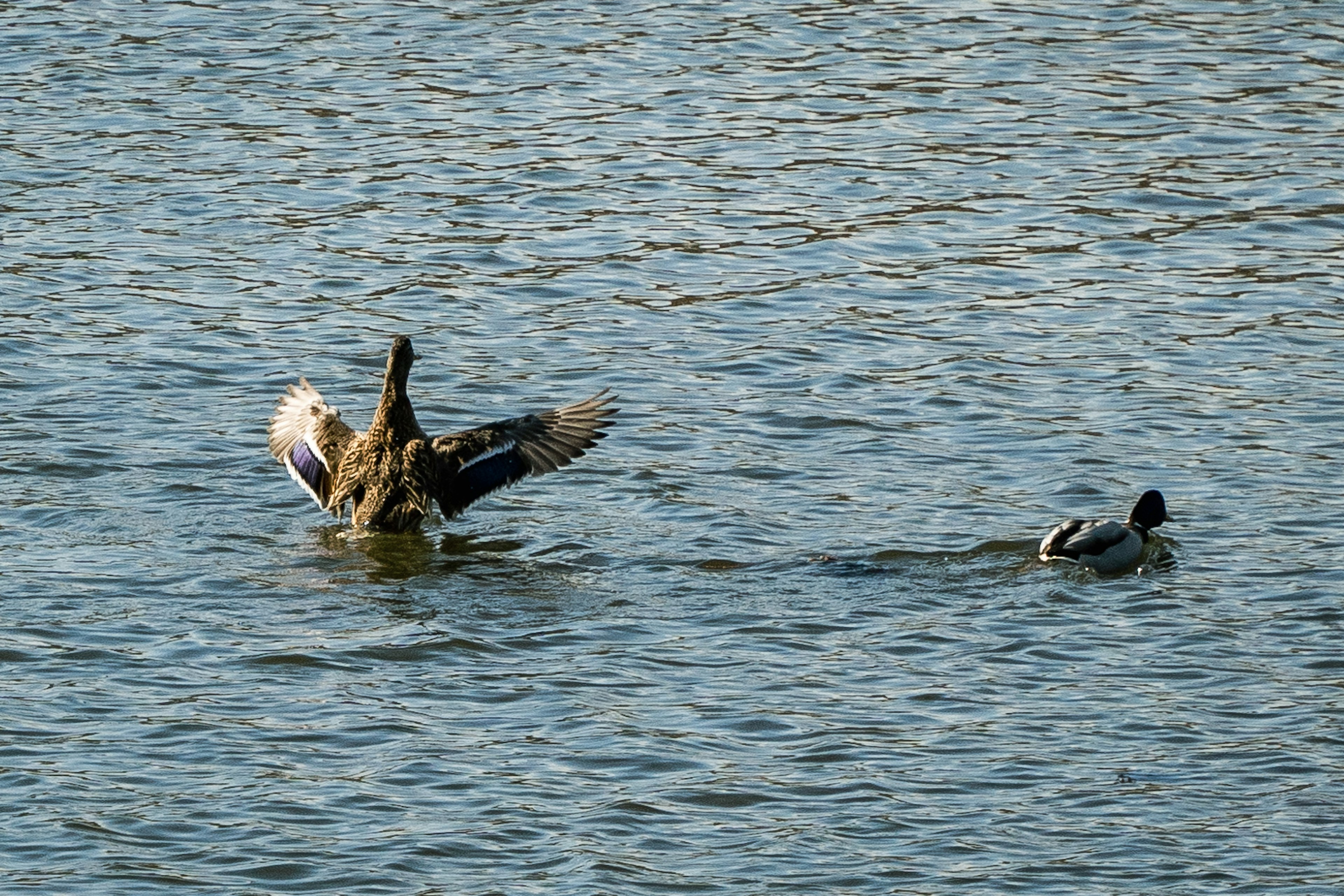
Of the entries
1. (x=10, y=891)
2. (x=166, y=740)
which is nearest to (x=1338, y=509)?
(x=166, y=740)

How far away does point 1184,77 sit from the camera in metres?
19.2

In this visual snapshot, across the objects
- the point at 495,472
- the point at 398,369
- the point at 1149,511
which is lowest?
the point at 1149,511

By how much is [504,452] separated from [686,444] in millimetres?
1287

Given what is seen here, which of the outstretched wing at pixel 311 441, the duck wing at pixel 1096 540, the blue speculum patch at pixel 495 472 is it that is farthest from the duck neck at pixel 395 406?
the duck wing at pixel 1096 540

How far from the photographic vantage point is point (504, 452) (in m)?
11.0

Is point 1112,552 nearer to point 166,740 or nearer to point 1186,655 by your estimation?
point 1186,655

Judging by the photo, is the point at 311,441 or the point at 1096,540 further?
the point at 311,441

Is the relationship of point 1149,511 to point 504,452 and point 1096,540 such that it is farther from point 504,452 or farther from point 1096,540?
point 504,452

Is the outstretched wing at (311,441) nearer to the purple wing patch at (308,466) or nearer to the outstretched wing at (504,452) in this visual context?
the purple wing patch at (308,466)

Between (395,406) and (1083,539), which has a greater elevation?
(395,406)

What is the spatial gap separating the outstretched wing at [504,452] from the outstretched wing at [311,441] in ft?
1.94

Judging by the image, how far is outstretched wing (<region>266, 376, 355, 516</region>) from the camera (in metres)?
11.3

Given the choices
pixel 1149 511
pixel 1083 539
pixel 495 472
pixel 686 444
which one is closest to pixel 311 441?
pixel 495 472

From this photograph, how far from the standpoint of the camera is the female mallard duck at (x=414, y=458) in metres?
11.0
